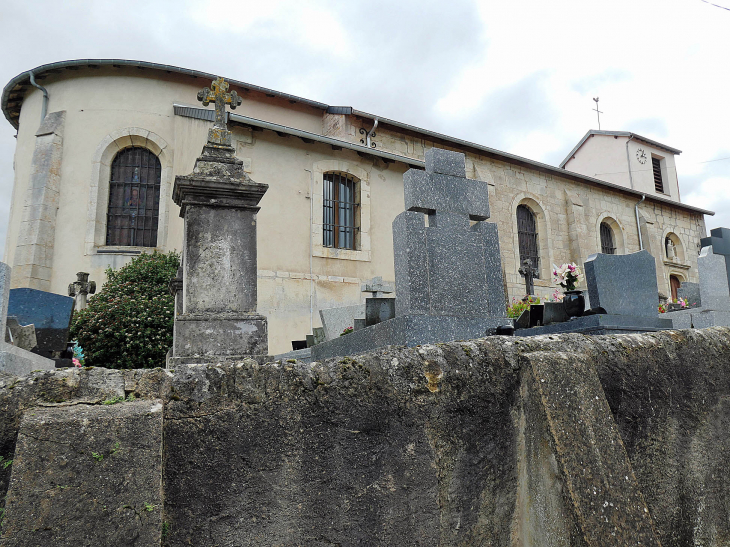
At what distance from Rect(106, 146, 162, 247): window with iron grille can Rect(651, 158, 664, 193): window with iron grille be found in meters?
19.5

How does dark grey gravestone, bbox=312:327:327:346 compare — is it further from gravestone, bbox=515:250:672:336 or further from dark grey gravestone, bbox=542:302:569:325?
Answer: dark grey gravestone, bbox=542:302:569:325

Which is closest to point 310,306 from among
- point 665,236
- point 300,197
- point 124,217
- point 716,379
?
point 300,197

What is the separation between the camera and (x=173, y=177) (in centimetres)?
1235

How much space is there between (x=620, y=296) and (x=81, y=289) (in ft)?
32.0

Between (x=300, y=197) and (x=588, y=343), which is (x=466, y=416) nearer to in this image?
(x=588, y=343)

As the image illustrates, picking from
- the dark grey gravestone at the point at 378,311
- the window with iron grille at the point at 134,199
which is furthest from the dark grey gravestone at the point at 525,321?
the window with iron grille at the point at 134,199

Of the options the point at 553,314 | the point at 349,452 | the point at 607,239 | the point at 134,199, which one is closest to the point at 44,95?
the point at 134,199

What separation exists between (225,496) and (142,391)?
338 millimetres

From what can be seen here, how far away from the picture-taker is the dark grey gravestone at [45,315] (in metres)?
5.88

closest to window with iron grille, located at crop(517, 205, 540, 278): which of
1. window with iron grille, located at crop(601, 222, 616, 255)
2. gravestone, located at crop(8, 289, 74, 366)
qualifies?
window with iron grille, located at crop(601, 222, 616, 255)

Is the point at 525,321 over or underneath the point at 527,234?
underneath

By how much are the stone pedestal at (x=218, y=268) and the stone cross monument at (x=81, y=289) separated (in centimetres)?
674

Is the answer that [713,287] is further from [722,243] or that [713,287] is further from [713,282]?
[722,243]

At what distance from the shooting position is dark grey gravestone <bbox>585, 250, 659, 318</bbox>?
5188 mm
